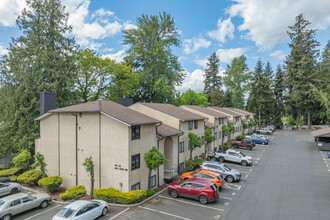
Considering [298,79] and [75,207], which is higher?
[298,79]

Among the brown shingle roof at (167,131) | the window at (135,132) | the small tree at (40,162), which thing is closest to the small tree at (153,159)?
the window at (135,132)

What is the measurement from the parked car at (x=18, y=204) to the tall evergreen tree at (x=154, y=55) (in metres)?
29.4

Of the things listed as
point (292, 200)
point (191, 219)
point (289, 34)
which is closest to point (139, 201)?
point (191, 219)

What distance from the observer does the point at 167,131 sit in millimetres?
22859

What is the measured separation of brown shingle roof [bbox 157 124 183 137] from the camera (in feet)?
70.3

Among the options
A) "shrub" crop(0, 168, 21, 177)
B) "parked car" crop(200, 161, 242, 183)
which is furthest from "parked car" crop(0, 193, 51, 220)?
"parked car" crop(200, 161, 242, 183)

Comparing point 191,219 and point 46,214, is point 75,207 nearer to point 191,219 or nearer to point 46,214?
point 46,214

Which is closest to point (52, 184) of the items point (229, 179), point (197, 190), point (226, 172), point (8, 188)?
point (8, 188)

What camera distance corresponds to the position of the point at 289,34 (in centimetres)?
6706

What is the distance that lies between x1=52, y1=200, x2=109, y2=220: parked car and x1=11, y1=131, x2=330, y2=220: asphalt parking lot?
0.89 m

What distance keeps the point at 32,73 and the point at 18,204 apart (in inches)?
780

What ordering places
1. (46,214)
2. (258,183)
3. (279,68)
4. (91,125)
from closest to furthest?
(46,214) → (91,125) → (258,183) → (279,68)

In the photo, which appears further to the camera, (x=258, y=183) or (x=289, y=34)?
(x=289, y=34)

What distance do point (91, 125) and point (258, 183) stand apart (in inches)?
684
